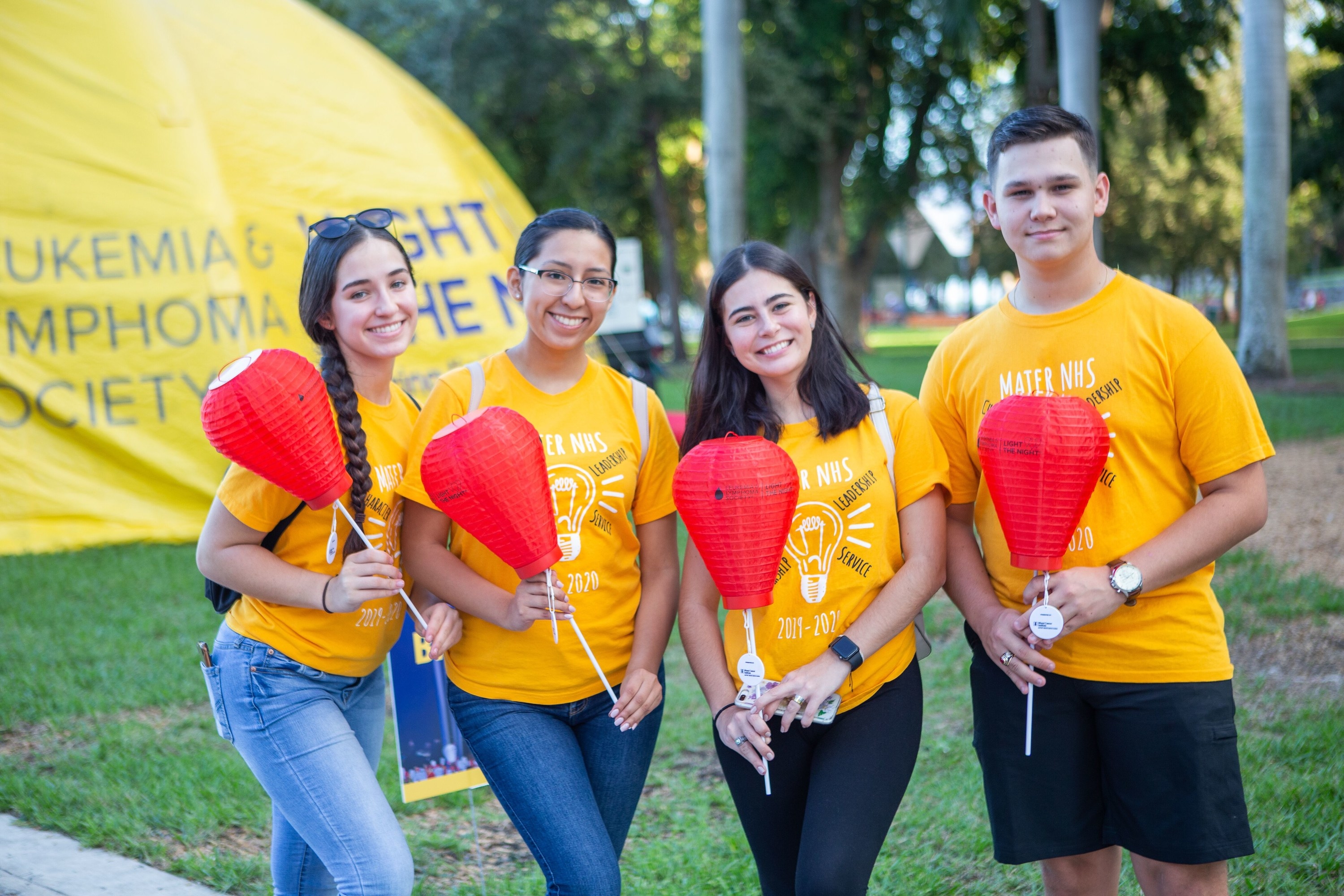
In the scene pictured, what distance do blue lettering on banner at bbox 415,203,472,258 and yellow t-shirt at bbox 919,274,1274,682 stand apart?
7.59 m

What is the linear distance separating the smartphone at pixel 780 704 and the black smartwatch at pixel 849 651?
85mm

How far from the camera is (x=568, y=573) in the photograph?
2.62 m

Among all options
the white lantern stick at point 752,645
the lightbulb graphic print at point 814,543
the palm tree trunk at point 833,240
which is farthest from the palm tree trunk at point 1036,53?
the white lantern stick at point 752,645

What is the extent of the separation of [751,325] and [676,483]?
458 mm

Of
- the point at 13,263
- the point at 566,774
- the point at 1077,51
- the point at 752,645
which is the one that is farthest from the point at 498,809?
the point at 1077,51

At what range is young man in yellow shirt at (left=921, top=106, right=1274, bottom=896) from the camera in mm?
2379

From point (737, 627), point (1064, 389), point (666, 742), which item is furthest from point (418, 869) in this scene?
point (1064, 389)

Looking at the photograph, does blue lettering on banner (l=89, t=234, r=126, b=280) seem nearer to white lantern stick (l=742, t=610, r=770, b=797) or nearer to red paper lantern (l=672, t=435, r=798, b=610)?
red paper lantern (l=672, t=435, r=798, b=610)

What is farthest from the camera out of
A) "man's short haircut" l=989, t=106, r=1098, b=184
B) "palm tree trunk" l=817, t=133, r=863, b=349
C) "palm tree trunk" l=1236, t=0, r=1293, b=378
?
"palm tree trunk" l=817, t=133, r=863, b=349

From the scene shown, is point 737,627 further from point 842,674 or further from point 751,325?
point 751,325

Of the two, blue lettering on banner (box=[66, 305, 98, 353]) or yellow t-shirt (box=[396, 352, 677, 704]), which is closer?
yellow t-shirt (box=[396, 352, 677, 704])

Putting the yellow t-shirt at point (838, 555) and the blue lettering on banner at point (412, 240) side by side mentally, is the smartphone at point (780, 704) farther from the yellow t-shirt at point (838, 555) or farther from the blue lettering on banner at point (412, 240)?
the blue lettering on banner at point (412, 240)

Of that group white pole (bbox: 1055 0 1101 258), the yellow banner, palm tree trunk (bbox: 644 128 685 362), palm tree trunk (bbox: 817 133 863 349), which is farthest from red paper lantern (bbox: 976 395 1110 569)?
palm tree trunk (bbox: 644 128 685 362)

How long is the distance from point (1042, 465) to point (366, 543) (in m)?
1.46
